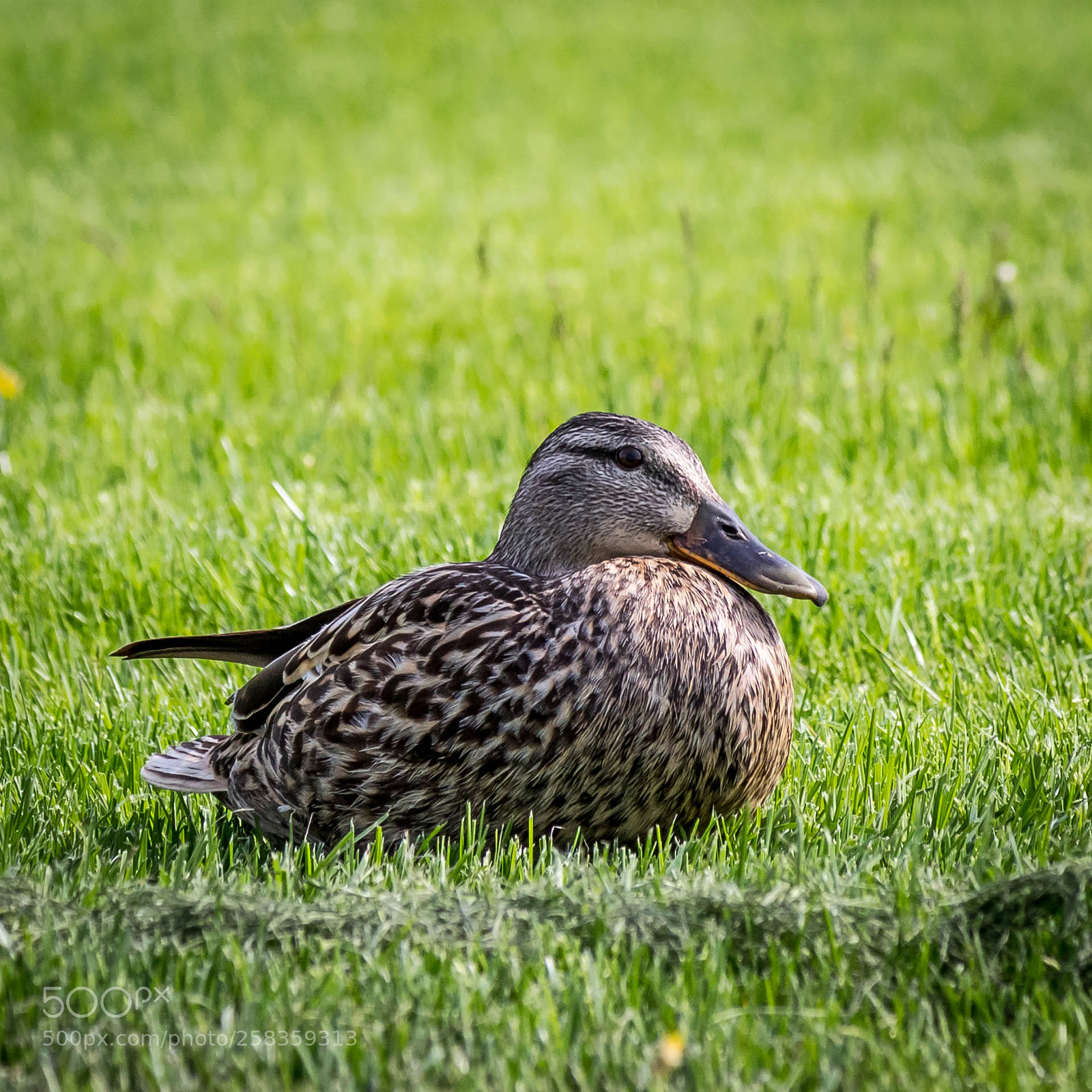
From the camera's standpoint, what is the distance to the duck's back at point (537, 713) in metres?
2.70

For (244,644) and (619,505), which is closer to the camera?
(619,505)

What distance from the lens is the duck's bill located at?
2949 mm

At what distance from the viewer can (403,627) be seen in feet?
9.48

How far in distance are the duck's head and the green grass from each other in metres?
0.63

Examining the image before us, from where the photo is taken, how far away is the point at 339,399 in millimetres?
6055

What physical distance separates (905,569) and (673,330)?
9.93 feet

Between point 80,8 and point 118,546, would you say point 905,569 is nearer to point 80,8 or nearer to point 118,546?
point 118,546

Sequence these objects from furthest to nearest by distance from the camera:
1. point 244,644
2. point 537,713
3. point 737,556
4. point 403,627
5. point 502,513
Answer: point 502,513 < point 244,644 < point 737,556 < point 403,627 < point 537,713

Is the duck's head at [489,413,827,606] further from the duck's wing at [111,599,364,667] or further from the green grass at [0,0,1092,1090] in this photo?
the green grass at [0,0,1092,1090]

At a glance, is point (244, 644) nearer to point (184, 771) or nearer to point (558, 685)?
point (184, 771)

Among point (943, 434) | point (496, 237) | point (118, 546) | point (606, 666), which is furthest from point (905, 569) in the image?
point (496, 237)

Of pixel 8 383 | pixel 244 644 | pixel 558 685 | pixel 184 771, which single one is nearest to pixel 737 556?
pixel 558 685

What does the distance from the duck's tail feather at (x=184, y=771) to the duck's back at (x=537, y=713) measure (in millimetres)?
145

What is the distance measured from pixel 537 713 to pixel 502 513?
2.02m
